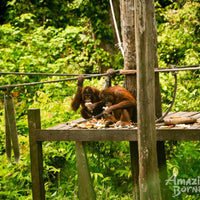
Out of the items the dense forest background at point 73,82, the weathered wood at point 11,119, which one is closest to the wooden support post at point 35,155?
the weathered wood at point 11,119


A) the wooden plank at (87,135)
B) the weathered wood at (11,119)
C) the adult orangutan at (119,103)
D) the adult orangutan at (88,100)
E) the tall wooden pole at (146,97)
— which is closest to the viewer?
the tall wooden pole at (146,97)

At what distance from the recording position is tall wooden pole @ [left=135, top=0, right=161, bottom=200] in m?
2.78

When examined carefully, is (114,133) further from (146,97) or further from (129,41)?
(129,41)

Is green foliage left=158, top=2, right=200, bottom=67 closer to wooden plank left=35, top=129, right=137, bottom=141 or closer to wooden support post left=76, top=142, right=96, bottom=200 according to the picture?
wooden support post left=76, top=142, right=96, bottom=200

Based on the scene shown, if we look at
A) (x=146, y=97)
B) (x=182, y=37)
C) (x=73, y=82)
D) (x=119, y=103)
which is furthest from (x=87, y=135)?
(x=182, y=37)

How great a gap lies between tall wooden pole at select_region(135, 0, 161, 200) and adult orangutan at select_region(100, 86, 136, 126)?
3.17 feet

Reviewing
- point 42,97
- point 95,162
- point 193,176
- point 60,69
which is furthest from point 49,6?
point 193,176

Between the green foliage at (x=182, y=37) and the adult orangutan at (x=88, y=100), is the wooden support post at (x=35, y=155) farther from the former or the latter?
the green foliage at (x=182, y=37)

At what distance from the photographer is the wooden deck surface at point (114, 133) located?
3393 millimetres

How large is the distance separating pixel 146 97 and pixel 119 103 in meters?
1.02

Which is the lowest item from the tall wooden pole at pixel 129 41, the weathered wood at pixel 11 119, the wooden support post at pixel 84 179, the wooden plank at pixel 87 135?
the wooden support post at pixel 84 179

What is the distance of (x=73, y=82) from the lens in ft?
25.6

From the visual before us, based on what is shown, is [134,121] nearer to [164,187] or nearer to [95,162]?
[164,187]

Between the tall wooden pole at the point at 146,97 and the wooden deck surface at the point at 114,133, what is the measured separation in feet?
2.12
